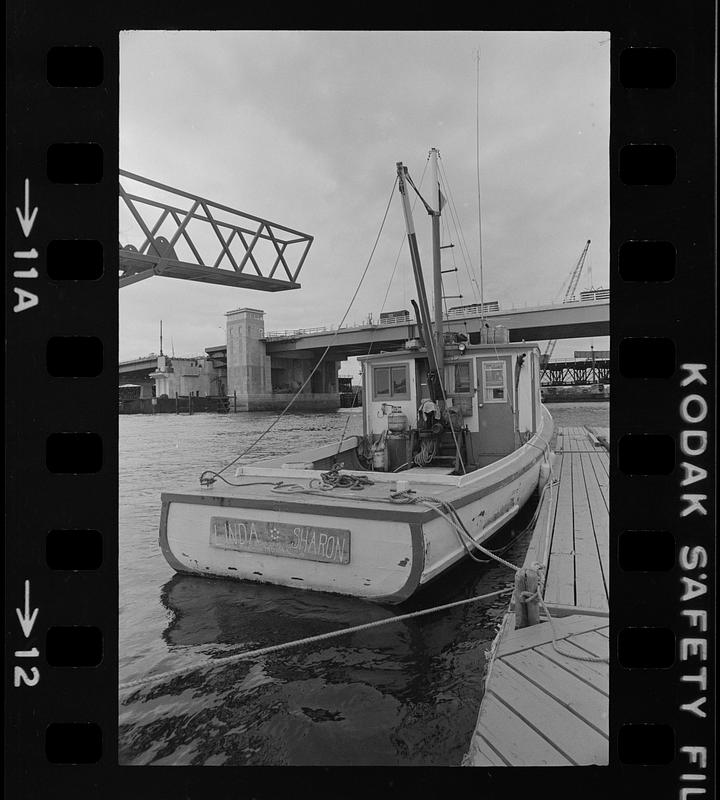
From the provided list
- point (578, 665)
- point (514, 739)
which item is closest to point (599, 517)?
point (578, 665)

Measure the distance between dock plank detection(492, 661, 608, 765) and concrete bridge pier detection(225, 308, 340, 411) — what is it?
28.2 m

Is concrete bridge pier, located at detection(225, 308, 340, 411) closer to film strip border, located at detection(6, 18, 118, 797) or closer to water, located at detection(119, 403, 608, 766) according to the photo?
water, located at detection(119, 403, 608, 766)

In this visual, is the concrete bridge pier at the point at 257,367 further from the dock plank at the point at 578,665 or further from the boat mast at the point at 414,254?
the dock plank at the point at 578,665

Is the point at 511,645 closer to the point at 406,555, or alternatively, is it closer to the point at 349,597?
the point at 406,555

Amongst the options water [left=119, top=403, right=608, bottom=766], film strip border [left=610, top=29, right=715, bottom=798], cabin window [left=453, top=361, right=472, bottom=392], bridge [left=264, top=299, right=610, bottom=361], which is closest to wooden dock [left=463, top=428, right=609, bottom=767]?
water [left=119, top=403, right=608, bottom=766]

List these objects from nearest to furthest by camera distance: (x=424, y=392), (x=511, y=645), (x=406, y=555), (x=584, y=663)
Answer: (x=584, y=663) < (x=511, y=645) < (x=406, y=555) < (x=424, y=392)

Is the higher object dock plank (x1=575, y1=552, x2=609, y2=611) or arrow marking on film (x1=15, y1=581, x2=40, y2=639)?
arrow marking on film (x1=15, y1=581, x2=40, y2=639)

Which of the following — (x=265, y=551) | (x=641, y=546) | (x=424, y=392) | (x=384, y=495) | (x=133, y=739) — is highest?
(x=424, y=392)

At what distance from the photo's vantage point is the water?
3.25m

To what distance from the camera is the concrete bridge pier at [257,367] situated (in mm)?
31672

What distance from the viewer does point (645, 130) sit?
51.0 inches

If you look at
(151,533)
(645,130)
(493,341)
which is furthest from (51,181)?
(493,341)

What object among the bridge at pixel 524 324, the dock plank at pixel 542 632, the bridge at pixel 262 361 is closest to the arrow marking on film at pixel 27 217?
the dock plank at pixel 542 632

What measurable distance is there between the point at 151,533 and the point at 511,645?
6.91 metres
